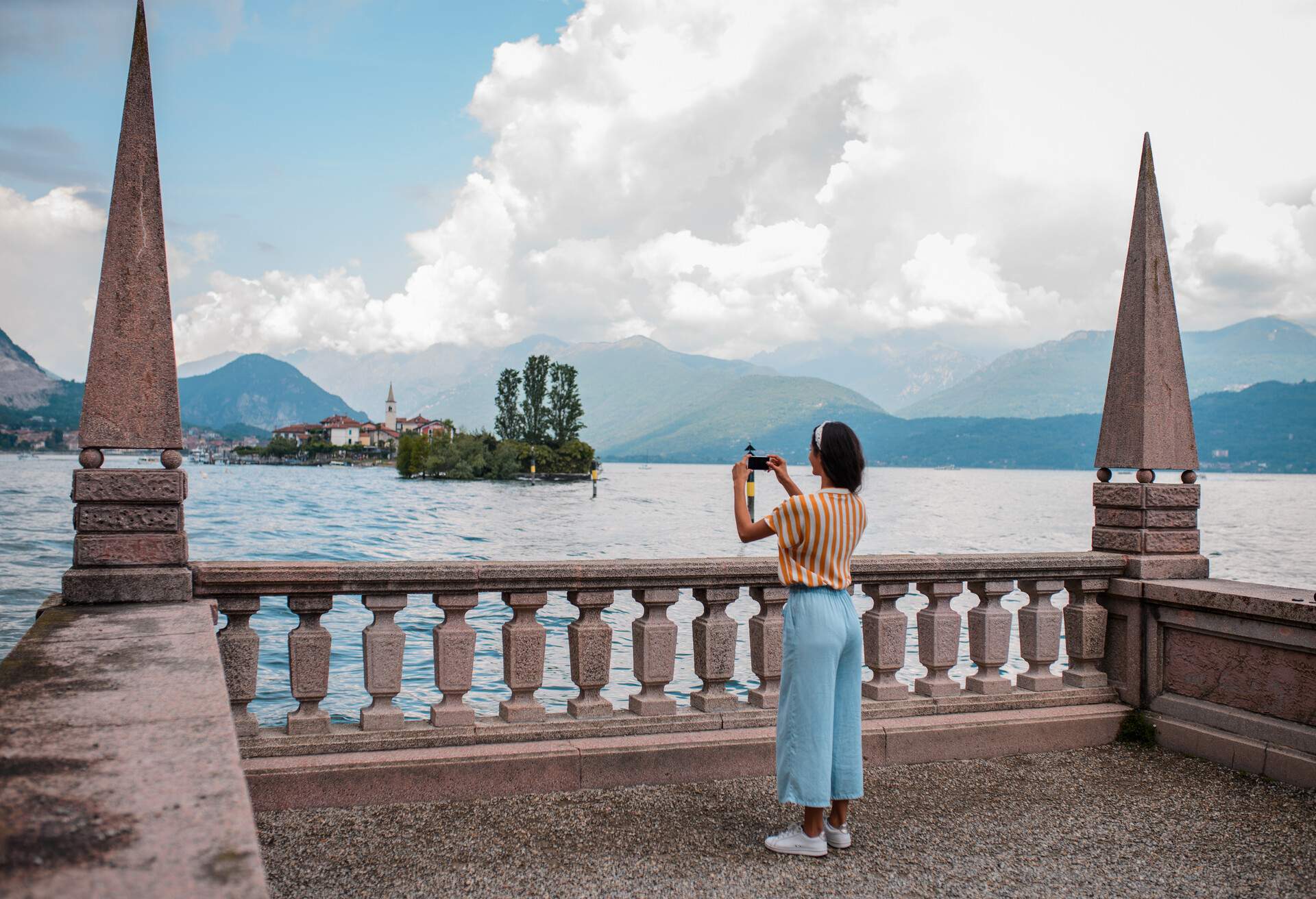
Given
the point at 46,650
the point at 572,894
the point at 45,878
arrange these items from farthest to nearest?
the point at 572,894 → the point at 46,650 → the point at 45,878

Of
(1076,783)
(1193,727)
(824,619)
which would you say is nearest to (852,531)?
(824,619)

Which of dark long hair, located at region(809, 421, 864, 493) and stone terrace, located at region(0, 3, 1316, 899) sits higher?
dark long hair, located at region(809, 421, 864, 493)

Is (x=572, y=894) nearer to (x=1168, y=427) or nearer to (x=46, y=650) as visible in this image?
(x=46, y=650)

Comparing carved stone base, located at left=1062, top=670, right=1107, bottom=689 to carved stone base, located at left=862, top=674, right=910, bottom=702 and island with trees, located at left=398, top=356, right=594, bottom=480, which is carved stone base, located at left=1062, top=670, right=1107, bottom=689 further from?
island with trees, located at left=398, top=356, right=594, bottom=480

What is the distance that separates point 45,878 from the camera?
5.32 ft

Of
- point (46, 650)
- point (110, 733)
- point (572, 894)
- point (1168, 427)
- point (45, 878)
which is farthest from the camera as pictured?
point (1168, 427)

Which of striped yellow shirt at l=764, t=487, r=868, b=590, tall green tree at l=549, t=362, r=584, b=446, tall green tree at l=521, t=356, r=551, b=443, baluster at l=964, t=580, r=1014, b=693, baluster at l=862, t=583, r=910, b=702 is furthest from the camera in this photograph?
tall green tree at l=549, t=362, r=584, b=446

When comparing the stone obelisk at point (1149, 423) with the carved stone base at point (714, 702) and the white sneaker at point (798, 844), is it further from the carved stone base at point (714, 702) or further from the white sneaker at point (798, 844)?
the white sneaker at point (798, 844)

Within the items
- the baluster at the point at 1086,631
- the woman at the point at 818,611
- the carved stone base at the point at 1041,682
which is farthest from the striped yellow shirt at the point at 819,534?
the baluster at the point at 1086,631

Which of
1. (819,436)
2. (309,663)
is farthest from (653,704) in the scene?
(819,436)

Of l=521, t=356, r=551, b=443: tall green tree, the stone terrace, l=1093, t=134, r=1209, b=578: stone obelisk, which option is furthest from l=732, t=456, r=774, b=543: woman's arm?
l=521, t=356, r=551, b=443: tall green tree

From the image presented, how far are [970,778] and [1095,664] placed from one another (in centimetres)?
170

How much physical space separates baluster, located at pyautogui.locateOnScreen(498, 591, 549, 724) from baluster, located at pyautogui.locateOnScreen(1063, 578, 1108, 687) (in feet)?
11.8

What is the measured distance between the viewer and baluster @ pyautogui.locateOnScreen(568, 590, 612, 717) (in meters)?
5.37
